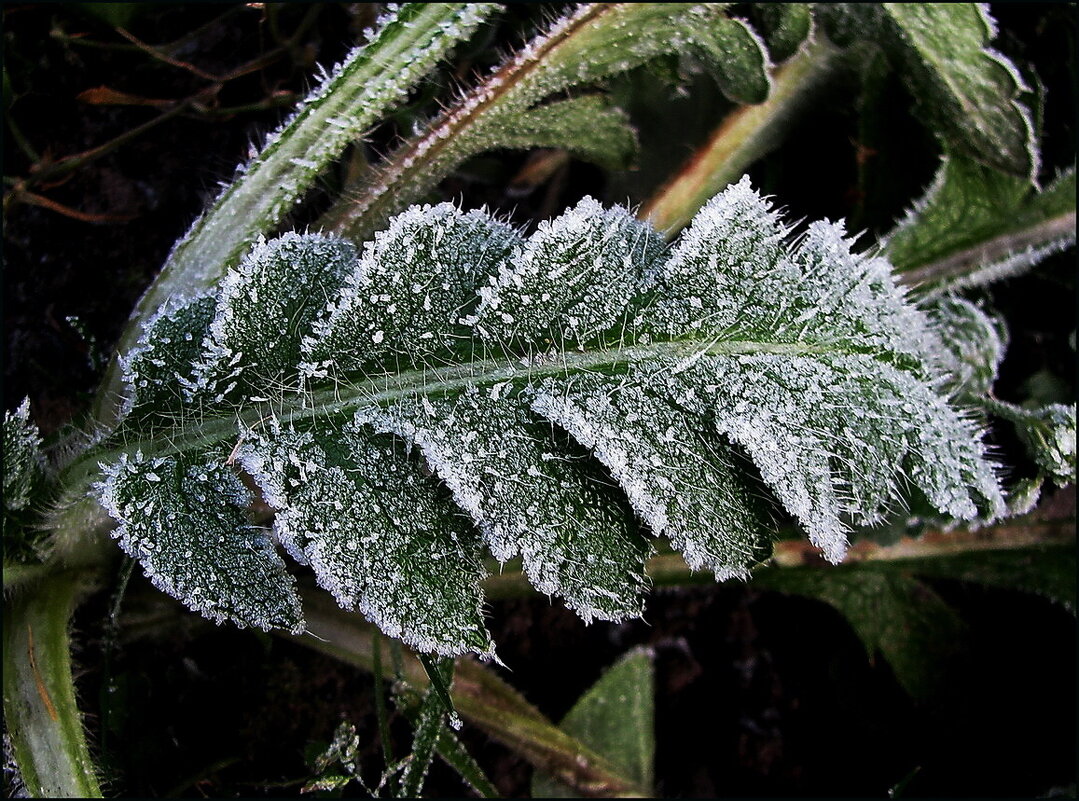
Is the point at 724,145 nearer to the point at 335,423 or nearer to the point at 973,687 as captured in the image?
the point at 335,423

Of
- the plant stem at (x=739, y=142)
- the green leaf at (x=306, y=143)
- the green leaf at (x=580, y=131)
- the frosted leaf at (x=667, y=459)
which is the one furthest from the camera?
the plant stem at (x=739, y=142)

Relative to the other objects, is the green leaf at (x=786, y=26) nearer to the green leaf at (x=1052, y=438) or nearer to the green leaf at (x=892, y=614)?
the green leaf at (x=1052, y=438)

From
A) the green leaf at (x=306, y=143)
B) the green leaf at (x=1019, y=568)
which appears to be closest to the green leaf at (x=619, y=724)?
the green leaf at (x=1019, y=568)

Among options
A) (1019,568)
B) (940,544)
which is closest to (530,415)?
(940,544)

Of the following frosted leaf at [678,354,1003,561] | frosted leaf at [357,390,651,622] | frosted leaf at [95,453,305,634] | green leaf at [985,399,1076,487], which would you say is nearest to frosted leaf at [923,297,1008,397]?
green leaf at [985,399,1076,487]

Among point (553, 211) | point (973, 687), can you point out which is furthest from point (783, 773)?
point (553, 211)
